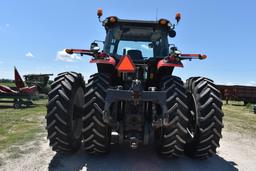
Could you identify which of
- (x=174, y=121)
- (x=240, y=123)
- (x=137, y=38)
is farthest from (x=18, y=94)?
(x=174, y=121)

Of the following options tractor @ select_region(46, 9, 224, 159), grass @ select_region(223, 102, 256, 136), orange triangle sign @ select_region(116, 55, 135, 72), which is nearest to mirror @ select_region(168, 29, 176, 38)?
tractor @ select_region(46, 9, 224, 159)

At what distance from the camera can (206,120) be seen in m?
4.51

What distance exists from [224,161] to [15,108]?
36.9 feet

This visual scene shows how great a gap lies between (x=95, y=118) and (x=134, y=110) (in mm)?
673

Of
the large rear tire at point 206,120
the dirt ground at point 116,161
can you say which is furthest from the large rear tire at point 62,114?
the large rear tire at point 206,120

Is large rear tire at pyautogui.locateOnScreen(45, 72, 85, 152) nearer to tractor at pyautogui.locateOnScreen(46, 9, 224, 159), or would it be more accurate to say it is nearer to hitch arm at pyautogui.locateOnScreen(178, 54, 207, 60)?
tractor at pyautogui.locateOnScreen(46, 9, 224, 159)

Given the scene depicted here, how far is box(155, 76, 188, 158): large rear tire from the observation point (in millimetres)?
4273

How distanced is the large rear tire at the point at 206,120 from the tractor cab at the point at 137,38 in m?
1.22

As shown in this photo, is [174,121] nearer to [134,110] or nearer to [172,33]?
[134,110]

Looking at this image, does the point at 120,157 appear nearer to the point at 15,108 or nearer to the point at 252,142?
the point at 252,142

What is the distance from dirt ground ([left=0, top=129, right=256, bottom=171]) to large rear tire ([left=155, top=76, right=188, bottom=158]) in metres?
0.37

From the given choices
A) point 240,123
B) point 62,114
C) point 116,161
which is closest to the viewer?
point 62,114

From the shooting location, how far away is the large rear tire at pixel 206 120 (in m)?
4.52

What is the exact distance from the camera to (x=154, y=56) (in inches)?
217
